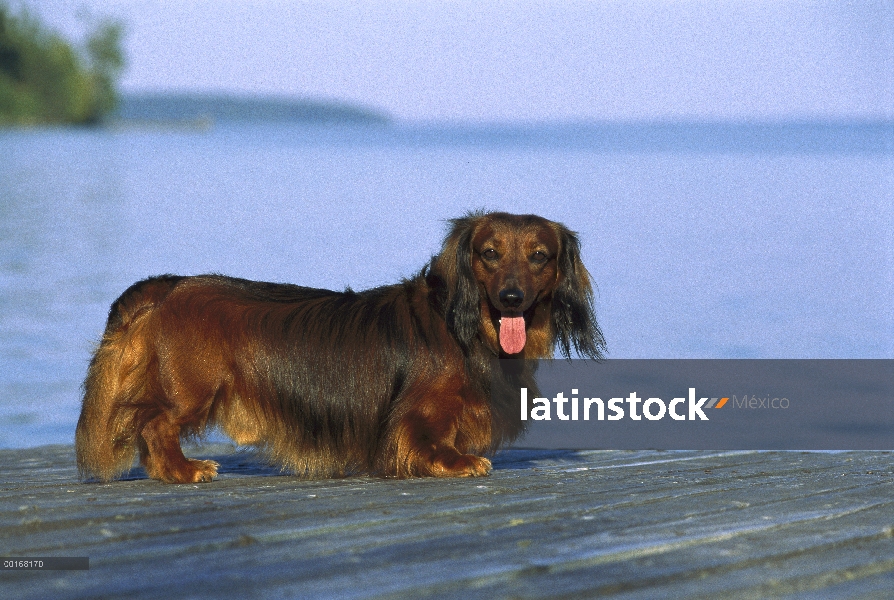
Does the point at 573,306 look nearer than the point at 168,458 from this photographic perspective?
No

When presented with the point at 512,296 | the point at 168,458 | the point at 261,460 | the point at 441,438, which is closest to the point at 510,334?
the point at 512,296

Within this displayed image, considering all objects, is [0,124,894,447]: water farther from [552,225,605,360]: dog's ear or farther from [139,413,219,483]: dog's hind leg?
[552,225,605,360]: dog's ear

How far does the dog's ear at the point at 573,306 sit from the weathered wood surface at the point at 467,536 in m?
0.58

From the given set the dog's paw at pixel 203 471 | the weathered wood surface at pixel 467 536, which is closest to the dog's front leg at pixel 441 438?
the weathered wood surface at pixel 467 536

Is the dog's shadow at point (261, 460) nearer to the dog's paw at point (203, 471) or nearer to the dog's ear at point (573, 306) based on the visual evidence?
the dog's paw at point (203, 471)

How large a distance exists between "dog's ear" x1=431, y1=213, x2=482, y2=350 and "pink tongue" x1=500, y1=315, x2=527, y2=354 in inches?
3.9

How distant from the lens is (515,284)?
4.50 metres

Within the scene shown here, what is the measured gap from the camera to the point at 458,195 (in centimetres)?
2517

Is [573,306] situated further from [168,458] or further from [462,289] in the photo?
[168,458]

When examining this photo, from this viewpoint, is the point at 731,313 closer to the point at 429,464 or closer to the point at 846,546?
the point at 429,464

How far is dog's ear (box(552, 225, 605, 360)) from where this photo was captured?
186 inches

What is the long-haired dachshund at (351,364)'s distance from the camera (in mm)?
4602

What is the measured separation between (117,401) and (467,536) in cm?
192

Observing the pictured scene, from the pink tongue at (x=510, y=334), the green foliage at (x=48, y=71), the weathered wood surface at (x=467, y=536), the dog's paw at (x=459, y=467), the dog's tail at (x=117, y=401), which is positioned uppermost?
the green foliage at (x=48, y=71)
